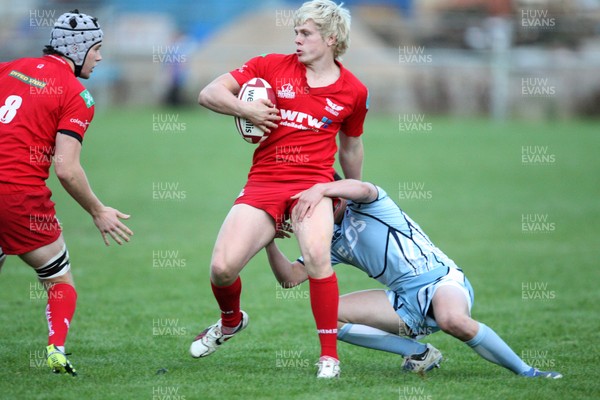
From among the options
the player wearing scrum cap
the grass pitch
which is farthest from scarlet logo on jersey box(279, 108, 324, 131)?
the grass pitch

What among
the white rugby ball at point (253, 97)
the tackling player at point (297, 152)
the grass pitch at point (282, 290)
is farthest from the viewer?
the white rugby ball at point (253, 97)

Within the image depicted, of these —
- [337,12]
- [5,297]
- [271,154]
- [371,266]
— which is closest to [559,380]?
[371,266]

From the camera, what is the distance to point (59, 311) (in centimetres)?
561

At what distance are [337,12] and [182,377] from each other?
98.4 inches

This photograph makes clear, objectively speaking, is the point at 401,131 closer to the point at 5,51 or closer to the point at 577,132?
the point at 577,132

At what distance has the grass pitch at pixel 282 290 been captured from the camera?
5.45 meters

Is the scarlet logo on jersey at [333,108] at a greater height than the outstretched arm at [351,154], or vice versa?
the scarlet logo on jersey at [333,108]

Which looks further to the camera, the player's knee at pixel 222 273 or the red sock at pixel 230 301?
the red sock at pixel 230 301

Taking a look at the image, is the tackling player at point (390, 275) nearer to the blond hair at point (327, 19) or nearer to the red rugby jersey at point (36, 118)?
the blond hair at point (327, 19)

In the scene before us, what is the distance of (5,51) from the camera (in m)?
28.0

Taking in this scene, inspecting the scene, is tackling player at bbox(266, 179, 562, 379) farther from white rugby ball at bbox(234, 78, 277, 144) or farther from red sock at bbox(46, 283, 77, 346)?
red sock at bbox(46, 283, 77, 346)

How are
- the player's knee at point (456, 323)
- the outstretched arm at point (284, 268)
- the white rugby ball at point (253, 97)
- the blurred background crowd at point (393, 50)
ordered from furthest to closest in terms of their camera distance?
the blurred background crowd at point (393, 50)
the outstretched arm at point (284, 268)
the white rugby ball at point (253, 97)
the player's knee at point (456, 323)

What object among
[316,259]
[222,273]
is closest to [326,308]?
[316,259]

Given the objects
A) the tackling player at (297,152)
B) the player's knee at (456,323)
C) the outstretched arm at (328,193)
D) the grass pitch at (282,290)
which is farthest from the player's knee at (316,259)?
the player's knee at (456,323)
